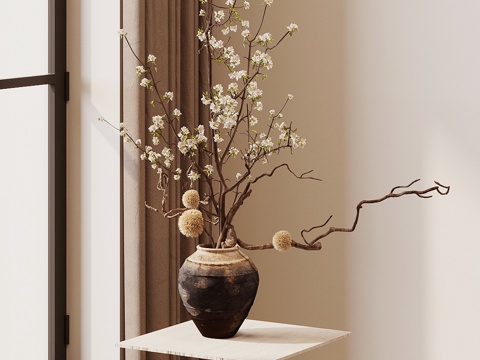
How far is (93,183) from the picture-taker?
317cm

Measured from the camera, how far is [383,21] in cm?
329

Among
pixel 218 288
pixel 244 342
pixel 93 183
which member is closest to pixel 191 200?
pixel 218 288

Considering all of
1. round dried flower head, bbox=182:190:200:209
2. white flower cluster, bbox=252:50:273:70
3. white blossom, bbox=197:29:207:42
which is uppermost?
white blossom, bbox=197:29:207:42

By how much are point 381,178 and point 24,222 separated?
4.84 feet

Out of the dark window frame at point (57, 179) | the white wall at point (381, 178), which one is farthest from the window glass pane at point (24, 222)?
the white wall at point (381, 178)

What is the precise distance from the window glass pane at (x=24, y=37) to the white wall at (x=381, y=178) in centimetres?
94

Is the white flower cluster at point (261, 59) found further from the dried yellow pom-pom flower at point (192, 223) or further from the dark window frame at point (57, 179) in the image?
the dark window frame at point (57, 179)

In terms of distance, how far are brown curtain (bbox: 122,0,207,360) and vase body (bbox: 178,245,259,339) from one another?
764 mm

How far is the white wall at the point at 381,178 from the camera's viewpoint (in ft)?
10.2

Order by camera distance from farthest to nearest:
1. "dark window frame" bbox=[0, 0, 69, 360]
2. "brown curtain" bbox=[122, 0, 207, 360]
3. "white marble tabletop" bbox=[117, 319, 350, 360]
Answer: "dark window frame" bbox=[0, 0, 69, 360]
"brown curtain" bbox=[122, 0, 207, 360]
"white marble tabletop" bbox=[117, 319, 350, 360]

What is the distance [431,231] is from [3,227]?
68.5 inches

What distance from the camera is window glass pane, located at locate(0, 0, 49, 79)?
3.41 meters

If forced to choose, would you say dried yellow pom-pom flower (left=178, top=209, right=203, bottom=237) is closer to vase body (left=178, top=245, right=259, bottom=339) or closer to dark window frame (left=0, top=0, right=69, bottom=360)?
vase body (left=178, top=245, right=259, bottom=339)

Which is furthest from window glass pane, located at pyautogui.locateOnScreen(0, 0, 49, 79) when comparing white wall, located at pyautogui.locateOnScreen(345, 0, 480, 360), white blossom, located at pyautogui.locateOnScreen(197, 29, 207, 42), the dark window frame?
white wall, located at pyautogui.locateOnScreen(345, 0, 480, 360)
